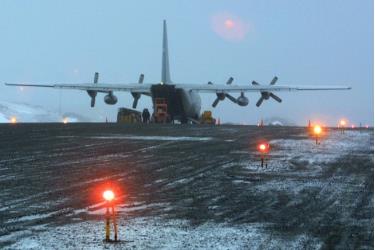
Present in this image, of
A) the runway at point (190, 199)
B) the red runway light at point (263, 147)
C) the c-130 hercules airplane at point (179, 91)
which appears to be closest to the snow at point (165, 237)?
the runway at point (190, 199)

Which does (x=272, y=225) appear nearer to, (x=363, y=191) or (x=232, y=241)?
(x=232, y=241)

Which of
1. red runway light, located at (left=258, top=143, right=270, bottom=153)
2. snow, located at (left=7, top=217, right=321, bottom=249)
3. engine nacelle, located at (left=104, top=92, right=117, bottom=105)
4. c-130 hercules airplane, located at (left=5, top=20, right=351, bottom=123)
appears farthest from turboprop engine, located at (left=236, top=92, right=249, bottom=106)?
snow, located at (left=7, top=217, right=321, bottom=249)

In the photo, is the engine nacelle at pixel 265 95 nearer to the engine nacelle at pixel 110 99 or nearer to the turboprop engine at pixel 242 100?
the turboprop engine at pixel 242 100

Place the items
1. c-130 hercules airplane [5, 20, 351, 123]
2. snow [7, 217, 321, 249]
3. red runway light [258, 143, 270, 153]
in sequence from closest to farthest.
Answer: snow [7, 217, 321, 249], red runway light [258, 143, 270, 153], c-130 hercules airplane [5, 20, 351, 123]

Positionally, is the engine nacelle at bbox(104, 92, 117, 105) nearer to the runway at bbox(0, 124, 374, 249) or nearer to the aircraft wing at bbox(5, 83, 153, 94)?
the aircraft wing at bbox(5, 83, 153, 94)

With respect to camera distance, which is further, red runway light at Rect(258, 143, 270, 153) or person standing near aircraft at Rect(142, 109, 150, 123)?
person standing near aircraft at Rect(142, 109, 150, 123)

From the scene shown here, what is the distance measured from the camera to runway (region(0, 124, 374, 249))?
30.6 feet

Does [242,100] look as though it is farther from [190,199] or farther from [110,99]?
[190,199]

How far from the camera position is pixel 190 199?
13039mm

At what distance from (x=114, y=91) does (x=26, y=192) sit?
4891 cm

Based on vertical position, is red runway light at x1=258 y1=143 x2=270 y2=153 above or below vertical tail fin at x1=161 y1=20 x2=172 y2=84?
below

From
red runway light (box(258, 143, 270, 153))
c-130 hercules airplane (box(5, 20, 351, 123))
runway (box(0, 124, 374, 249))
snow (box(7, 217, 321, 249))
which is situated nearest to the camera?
snow (box(7, 217, 321, 249))

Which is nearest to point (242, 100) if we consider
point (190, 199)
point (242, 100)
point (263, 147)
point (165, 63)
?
point (242, 100)

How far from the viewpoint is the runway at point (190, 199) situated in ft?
30.6
